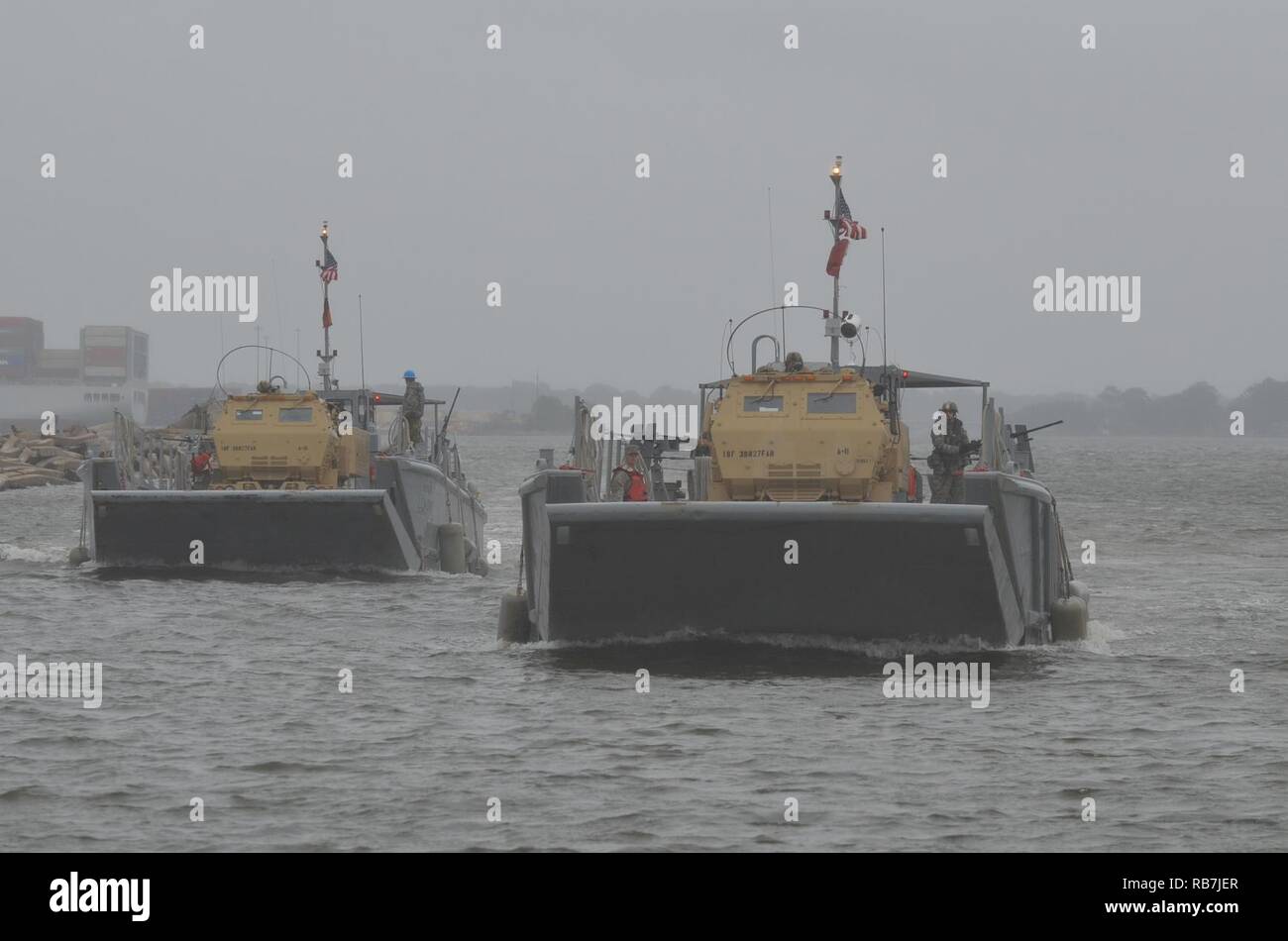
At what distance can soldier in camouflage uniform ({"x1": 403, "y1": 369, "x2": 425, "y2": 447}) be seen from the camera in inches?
1215

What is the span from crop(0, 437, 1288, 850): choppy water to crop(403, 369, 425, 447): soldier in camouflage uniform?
7.70 metres

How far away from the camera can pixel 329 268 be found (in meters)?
34.0

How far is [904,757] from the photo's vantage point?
1355 cm

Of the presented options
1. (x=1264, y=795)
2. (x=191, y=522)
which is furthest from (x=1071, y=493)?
(x=1264, y=795)

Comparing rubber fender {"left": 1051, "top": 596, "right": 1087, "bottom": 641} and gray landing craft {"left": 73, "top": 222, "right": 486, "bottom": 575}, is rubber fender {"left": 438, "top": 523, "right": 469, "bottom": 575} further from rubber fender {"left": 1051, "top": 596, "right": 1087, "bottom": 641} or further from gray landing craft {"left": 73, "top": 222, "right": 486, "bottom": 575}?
rubber fender {"left": 1051, "top": 596, "right": 1087, "bottom": 641}

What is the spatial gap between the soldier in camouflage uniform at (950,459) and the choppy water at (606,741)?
1.92 m

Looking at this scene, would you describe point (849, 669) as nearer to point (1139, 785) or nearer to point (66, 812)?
point (1139, 785)

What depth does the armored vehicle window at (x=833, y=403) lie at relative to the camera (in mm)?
18703

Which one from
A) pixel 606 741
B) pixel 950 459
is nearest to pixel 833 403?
pixel 950 459

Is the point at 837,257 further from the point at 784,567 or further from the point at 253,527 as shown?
the point at 253,527

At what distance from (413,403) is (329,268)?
435cm

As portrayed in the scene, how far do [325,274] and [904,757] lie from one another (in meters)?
22.3

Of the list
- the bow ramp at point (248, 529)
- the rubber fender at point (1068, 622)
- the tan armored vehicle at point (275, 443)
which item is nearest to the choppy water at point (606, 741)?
the rubber fender at point (1068, 622)
